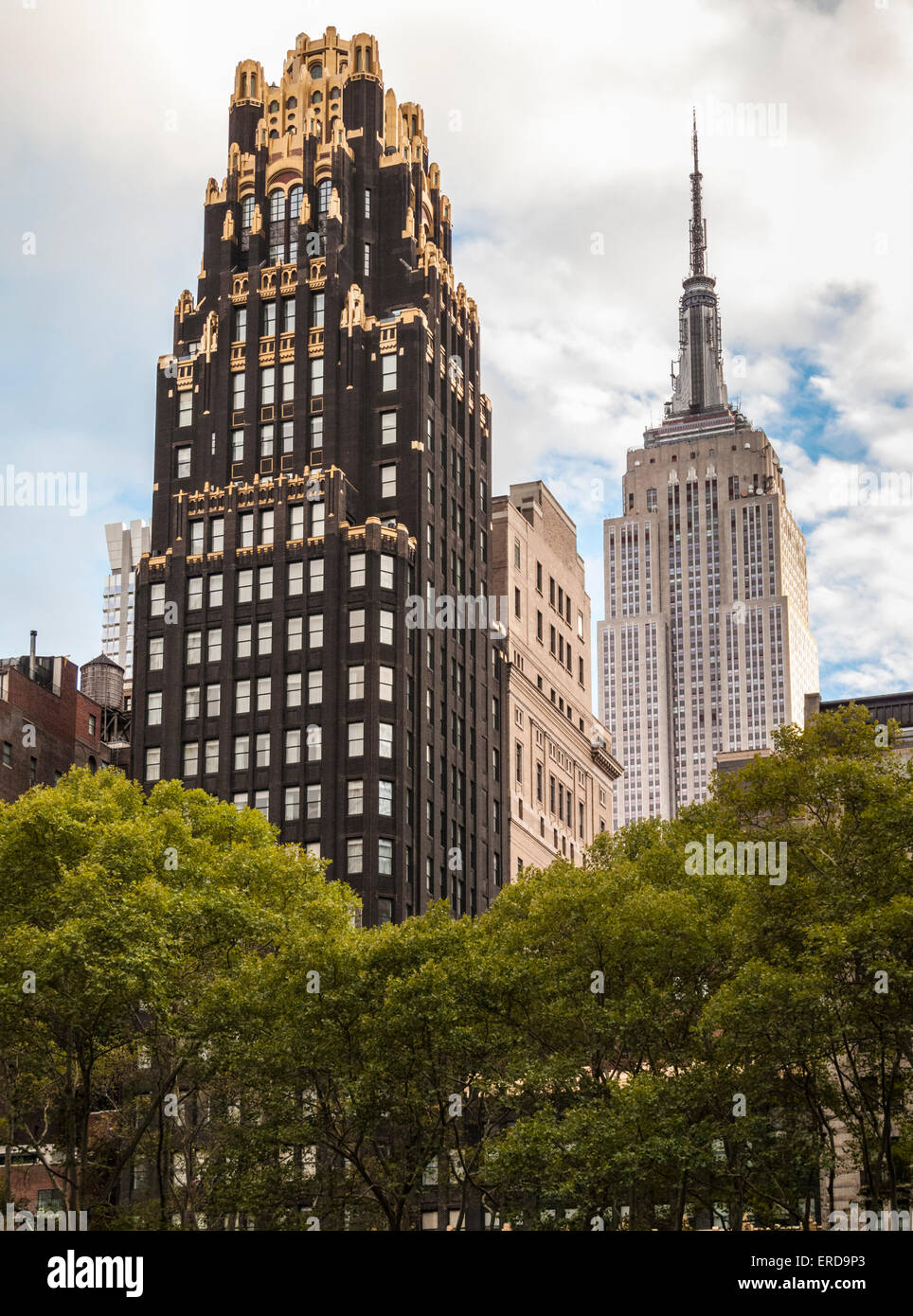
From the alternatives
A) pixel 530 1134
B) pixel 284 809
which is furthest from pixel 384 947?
pixel 284 809

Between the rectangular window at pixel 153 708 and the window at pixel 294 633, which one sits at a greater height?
the window at pixel 294 633

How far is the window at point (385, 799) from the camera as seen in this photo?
309 feet

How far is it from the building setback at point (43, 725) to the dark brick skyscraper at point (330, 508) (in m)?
4.97

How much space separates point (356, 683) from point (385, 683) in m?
1.67

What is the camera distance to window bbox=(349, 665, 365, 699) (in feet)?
318

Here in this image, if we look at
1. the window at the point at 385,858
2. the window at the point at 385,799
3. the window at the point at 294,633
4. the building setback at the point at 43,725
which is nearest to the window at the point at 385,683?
the window at the point at 385,799

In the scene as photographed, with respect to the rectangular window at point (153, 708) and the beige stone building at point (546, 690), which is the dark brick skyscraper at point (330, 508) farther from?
the beige stone building at point (546, 690)

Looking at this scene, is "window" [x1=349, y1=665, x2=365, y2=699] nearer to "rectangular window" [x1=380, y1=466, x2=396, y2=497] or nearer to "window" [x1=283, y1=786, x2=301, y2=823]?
"window" [x1=283, y1=786, x2=301, y2=823]

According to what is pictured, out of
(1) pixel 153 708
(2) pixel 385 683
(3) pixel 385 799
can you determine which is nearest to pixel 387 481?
(2) pixel 385 683

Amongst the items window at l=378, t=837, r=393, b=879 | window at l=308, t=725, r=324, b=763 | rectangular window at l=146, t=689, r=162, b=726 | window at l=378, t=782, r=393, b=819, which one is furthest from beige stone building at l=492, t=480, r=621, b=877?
rectangular window at l=146, t=689, r=162, b=726

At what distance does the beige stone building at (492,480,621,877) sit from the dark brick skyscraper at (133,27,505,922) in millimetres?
6898

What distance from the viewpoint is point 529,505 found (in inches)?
5143

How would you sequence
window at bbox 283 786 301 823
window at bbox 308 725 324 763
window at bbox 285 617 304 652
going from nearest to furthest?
window at bbox 283 786 301 823 → window at bbox 308 725 324 763 → window at bbox 285 617 304 652

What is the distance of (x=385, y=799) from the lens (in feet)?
→ 311
